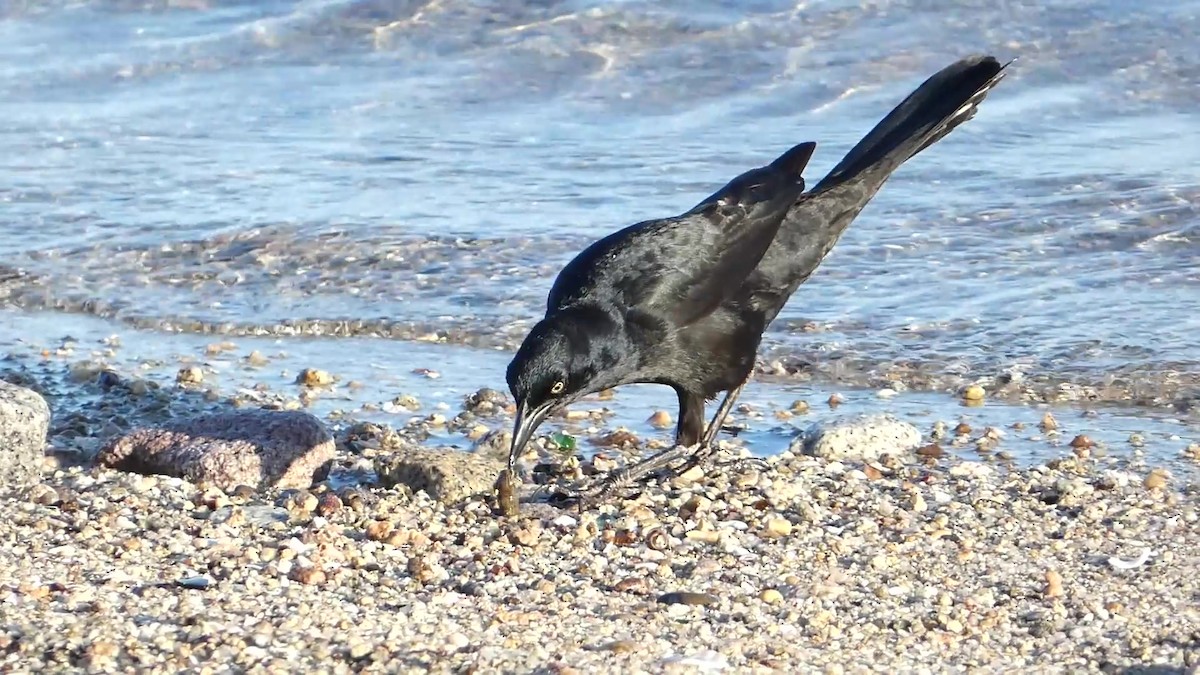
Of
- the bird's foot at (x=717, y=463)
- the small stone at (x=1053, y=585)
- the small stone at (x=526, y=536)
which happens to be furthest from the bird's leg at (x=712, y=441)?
the small stone at (x=1053, y=585)

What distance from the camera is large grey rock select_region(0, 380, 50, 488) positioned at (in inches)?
205

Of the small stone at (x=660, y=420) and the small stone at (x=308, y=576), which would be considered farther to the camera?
the small stone at (x=660, y=420)

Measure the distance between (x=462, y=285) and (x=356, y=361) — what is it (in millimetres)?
1107

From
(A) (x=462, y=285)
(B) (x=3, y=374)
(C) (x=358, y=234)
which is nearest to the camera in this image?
(B) (x=3, y=374)

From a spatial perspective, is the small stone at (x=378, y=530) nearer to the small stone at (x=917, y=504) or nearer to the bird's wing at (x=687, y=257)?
the bird's wing at (x=687, y=257)

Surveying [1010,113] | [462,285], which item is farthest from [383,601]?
[1010,113]

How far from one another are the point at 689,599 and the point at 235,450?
5.81 ft

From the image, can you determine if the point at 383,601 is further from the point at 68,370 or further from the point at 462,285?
the point at 462,285

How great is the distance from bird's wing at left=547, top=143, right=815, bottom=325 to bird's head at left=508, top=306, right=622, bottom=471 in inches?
8.7

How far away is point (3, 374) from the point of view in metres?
7.00

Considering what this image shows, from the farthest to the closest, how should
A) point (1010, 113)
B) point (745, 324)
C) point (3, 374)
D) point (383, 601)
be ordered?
point (1010, 113) → point (3, 374) → point (745, 324) → point (383, 601)

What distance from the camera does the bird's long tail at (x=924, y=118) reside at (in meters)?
6.46

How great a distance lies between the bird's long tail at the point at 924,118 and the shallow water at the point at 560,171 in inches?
37.4

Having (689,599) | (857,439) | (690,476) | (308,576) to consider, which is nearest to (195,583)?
(308,576)
